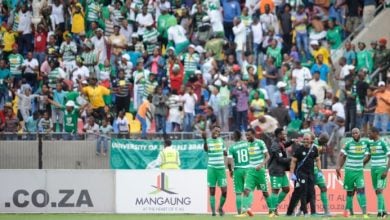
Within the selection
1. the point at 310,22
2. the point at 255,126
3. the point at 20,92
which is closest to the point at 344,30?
the point at 310,22

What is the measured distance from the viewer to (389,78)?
39.5m

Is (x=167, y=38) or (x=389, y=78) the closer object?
(x=389, y=78)

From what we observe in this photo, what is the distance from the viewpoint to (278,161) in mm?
31719

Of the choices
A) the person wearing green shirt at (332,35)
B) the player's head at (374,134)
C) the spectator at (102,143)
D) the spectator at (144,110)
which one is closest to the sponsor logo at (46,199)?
the spectator at (102,143)

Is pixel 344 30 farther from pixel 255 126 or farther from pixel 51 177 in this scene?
pixel 51 177

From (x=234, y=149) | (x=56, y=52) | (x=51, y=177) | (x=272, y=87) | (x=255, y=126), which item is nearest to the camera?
(x=234, y=149)

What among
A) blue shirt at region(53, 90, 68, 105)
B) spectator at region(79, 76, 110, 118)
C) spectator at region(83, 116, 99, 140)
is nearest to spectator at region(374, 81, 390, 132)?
spectator at region(83, 116, 99, 140)

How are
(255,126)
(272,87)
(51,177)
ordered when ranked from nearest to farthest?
(51,177) → (255,126) → (272,87)

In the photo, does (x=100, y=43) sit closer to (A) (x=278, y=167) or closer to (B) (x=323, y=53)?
(B) (x=323, y=53)

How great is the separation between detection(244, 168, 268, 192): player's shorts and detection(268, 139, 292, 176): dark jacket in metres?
0.23

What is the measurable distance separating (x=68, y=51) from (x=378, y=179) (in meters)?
14.5

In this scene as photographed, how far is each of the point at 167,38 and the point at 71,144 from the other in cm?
707

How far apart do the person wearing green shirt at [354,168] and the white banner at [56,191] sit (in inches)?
263

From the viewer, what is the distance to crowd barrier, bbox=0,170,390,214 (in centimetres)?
3500
